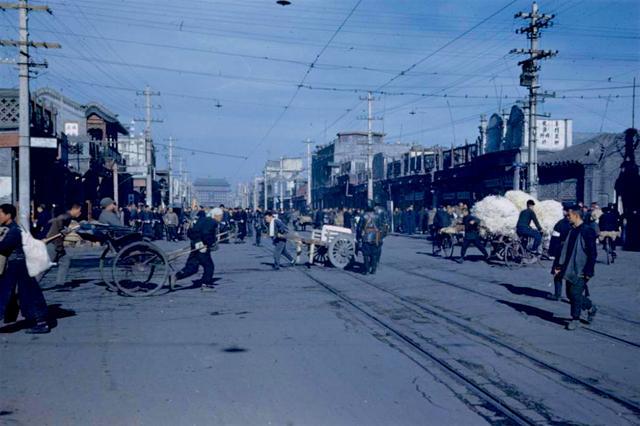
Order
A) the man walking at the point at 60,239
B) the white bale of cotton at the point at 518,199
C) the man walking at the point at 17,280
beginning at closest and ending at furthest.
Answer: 1. the man walking at the point at 17,280
2. the man walking at the point at 60,239
3. the white bale of cotton at the point at 518,199

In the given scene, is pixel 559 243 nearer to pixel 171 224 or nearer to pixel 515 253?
pixel 515 253

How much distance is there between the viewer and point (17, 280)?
26.1 feet

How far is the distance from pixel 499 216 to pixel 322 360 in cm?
1252

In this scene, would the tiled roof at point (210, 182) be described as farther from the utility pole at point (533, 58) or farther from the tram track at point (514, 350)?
the tram track at point (514, 350)

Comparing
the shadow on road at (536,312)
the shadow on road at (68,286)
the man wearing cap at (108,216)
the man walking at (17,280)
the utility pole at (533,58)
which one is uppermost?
the utility pole at (533,58)

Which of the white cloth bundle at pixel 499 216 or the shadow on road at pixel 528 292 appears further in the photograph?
the white cloth bundle at pixel 499 216

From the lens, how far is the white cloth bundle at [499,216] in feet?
59.0

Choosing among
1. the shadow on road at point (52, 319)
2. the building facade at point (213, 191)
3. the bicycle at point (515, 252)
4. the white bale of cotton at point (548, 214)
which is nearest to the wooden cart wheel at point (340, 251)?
the bicycle at point (515, 252)

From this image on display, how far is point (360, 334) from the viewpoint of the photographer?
827 cm

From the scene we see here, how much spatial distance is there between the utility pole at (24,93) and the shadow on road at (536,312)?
13.3 metres

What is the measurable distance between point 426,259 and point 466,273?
438cm

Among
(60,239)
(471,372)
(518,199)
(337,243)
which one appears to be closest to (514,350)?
(471,372)

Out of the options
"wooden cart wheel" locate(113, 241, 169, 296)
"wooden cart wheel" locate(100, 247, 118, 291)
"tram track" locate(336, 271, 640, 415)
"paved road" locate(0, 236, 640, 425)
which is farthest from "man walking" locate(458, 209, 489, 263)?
"wooden cart wheel" locate(100, 247, 118, 291)

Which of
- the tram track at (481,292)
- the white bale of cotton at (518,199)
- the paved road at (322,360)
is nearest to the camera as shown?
the paved road at (322,360)
